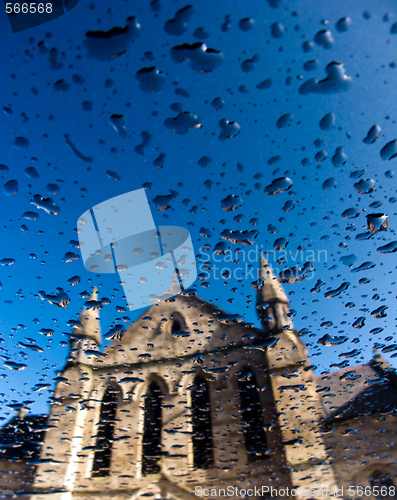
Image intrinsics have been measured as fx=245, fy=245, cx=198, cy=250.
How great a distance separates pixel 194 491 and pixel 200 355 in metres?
7.78

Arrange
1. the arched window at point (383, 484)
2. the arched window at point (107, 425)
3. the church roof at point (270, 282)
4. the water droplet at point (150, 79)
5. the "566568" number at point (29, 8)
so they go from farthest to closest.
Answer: the arched window at point (383, 484)
the arched window at point (107, 425)
the church roof at point (270, 282)
the water droplet at point (150, 79)
the "566568" number at point (29, 8)

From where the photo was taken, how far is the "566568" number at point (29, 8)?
1.41 meters

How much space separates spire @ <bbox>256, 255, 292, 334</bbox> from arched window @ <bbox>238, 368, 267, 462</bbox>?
189 centimetres

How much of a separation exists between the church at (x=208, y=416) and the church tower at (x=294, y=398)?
4 cm

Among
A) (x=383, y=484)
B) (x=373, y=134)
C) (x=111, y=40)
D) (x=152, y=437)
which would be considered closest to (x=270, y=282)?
(x=373, y=134)

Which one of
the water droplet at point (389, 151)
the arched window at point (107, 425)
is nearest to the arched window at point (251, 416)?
the arched window at point (107, 425)

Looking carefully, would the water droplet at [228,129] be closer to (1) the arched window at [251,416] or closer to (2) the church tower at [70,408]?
(2) the church tower at [70,408]

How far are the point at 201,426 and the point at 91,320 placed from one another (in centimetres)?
567

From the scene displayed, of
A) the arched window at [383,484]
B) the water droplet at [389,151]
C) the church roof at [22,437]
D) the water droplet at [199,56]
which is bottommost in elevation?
the arched window at [383,484]

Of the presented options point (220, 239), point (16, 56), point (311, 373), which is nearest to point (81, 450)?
point (311, 373)

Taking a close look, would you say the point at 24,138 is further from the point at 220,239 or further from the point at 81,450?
the point at 81,450

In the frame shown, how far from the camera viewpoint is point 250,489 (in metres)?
9.13

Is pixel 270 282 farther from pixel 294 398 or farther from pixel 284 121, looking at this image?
pixel 294 398

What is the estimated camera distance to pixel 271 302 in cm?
430
